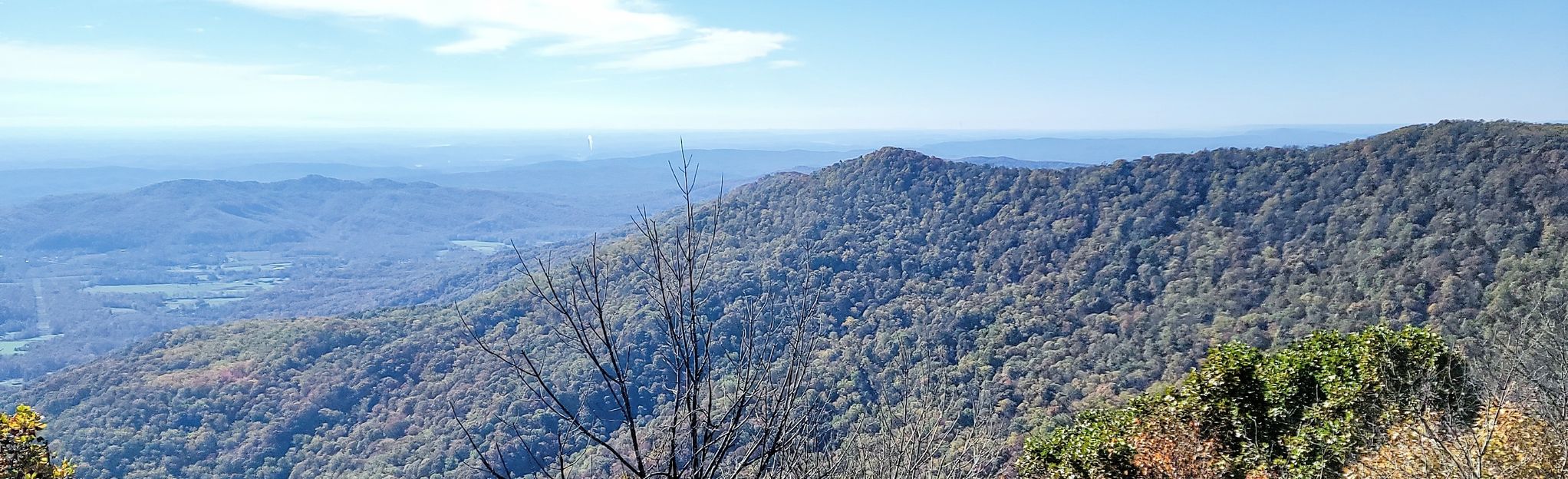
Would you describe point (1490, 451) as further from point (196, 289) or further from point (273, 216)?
point (273, 216)

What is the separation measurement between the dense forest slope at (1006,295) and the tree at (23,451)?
945 centimetres

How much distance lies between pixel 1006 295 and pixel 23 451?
25.9 m

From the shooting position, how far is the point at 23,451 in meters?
4.77

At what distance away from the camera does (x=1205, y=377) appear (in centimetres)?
858

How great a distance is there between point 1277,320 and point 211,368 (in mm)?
39260

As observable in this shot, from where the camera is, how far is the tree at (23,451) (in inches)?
181

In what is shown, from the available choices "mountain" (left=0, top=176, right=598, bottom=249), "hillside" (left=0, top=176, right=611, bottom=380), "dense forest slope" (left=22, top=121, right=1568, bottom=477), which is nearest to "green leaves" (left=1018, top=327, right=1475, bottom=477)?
"dense forest slope" (left=22, top=121, right=1568, bottom=477)

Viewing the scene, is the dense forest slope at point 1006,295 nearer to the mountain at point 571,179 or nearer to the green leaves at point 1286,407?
the green leaves at point 1286,407

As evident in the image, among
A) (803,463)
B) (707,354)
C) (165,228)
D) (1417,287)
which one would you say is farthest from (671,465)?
(165,228)

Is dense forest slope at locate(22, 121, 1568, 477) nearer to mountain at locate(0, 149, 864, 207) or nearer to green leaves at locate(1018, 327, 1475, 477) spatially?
green leaves at locate(1018, 327, 1475, 477)

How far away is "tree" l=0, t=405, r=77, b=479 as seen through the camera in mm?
4602

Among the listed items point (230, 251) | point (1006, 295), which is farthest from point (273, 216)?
point (1006, 295)

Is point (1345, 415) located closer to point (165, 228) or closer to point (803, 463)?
point (803, 463)

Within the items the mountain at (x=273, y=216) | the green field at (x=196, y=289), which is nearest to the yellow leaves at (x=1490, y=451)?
the green field at (x=196, y=289)
